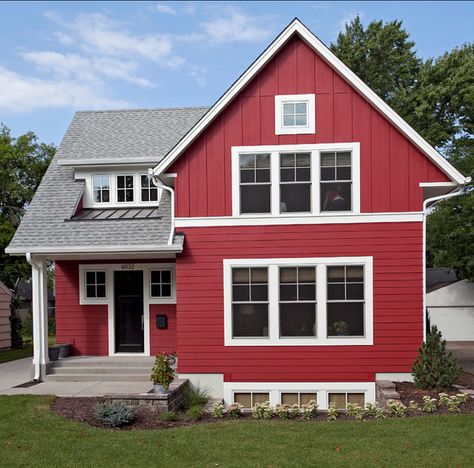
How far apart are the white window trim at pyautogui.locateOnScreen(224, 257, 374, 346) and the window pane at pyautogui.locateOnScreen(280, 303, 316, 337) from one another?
0.37ft

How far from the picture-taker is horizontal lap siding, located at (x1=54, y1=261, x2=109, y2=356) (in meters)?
14.7

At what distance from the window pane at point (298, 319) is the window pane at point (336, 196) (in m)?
2.13

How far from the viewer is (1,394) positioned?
11.5 m

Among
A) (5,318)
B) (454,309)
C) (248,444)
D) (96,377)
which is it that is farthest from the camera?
(454,309)

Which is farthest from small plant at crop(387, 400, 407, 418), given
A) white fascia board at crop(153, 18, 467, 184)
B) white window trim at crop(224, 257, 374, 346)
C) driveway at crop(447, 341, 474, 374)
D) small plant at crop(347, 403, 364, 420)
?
driveway at crop(447, 341, 474, 374)

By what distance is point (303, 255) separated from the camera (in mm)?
11977

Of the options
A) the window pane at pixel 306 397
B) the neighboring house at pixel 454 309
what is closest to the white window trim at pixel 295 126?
the window pane at pixel 306 397

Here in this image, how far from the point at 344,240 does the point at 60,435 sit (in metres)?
6.69

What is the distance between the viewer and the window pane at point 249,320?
39.5 feet

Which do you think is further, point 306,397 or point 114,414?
point 306,397

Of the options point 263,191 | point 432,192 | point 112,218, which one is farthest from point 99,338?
point 432,192

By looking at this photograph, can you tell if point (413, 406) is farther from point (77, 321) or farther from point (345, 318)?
point (77, 321)

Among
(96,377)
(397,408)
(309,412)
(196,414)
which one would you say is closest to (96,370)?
(96,377)

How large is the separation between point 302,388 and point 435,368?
275 cm
